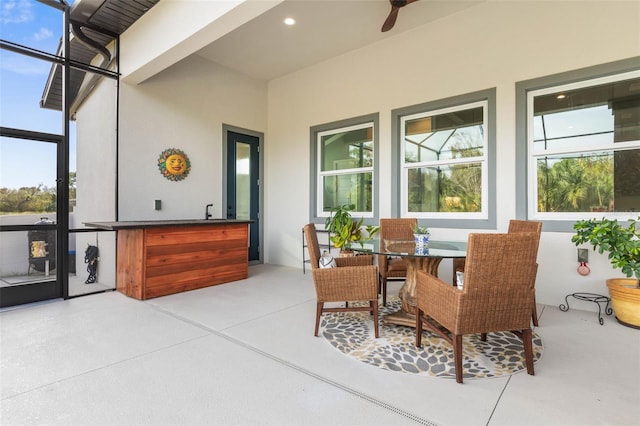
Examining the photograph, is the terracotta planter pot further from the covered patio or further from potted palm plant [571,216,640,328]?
the covered patio

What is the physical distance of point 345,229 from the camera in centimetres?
493

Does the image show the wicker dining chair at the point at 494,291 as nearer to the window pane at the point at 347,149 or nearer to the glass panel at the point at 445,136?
the glass panel at the point at 445,136

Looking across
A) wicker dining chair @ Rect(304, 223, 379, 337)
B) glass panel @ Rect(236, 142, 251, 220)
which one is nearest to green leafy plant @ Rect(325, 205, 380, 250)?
glass panel @ Rect(236, 142, 251, 220)

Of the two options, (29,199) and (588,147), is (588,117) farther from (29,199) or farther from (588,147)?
(29,199)

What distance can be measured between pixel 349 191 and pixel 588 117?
10.6 ft

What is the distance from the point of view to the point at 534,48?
3660 mm

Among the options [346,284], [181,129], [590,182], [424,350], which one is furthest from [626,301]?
[181,129]

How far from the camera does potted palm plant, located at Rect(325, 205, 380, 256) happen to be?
4926mm

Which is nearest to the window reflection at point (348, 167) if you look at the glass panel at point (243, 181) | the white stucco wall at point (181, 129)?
the glass panel at point (243, 181)

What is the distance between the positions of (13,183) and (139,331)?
238cm

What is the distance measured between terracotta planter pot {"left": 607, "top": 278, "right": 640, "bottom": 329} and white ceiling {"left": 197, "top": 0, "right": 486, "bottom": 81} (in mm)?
3530

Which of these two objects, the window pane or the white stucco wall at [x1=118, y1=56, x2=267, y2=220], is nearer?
the white stucco wall at [x1=118, y1=56, x2=267, y2=220]

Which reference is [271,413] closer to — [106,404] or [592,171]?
[106,404]

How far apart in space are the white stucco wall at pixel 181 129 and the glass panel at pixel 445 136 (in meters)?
3.05
